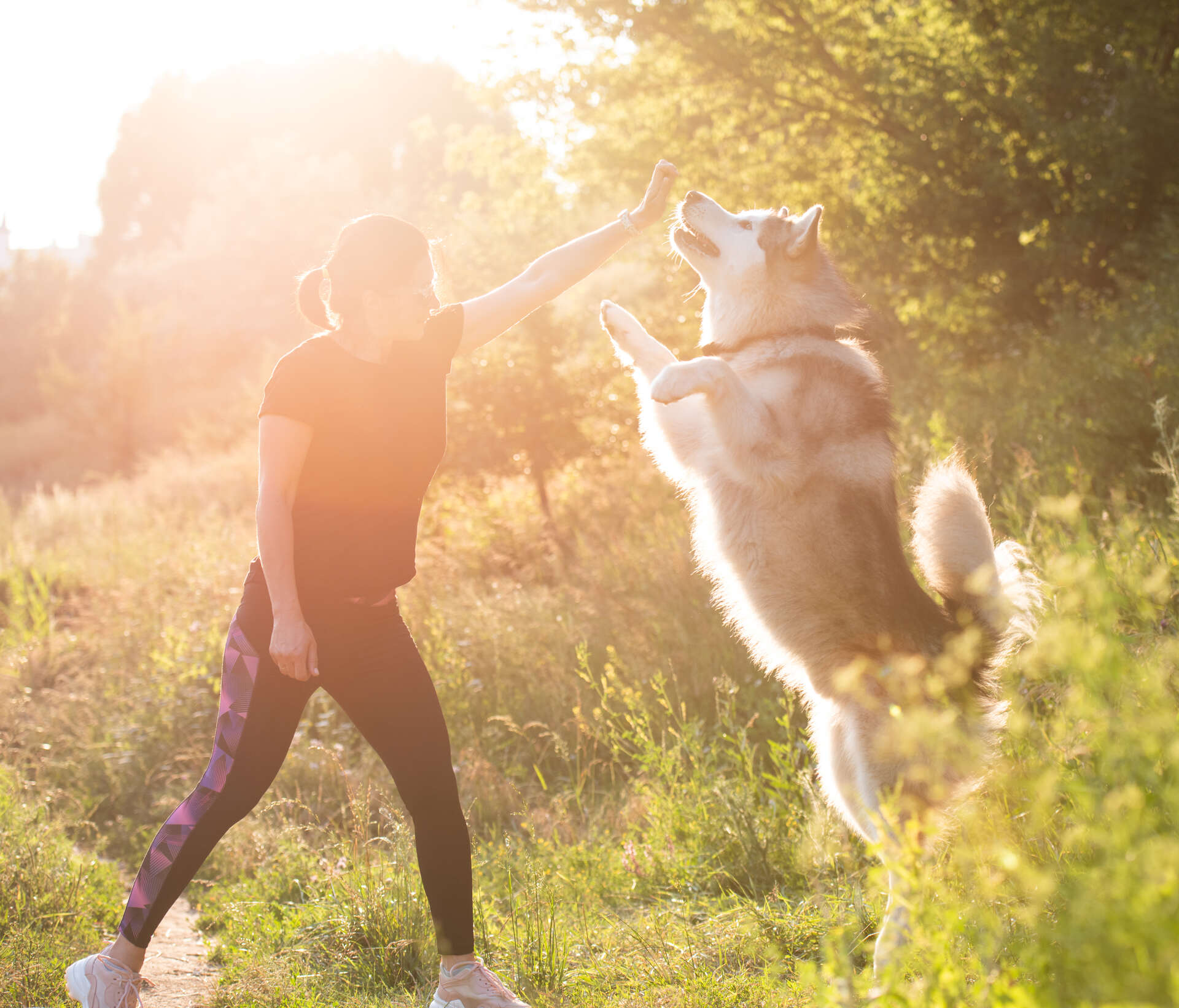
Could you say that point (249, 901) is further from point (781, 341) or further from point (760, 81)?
point (760, 81)

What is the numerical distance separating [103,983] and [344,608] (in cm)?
127

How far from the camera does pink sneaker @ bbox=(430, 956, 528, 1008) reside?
9.09ft

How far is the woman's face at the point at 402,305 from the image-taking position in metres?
2.91

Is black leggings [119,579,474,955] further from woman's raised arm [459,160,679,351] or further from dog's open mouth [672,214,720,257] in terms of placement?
dog's open mouth [672,214,720,257]

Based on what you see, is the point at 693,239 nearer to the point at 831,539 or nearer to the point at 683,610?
the point at 831,539

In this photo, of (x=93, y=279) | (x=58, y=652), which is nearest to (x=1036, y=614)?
(x=58, y=652)

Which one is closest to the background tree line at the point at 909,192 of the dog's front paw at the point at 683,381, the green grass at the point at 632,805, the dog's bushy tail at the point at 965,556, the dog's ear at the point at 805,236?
the green grass at the point at 632,805

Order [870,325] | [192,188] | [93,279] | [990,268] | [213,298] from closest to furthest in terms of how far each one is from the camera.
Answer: [870,325]
[990,268]
[213,298]
[93,279]
[192,188]

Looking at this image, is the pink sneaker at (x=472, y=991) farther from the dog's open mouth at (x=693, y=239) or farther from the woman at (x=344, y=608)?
the dog's open mouth at (x=693, y=239)

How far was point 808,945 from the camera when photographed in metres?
3.10

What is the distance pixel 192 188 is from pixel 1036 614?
4703cm

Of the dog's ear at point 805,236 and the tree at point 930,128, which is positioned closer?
the dog's ear at point 805,236

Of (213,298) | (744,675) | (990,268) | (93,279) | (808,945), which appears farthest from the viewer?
(93,279)

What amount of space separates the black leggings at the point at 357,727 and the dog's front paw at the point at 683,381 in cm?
125
